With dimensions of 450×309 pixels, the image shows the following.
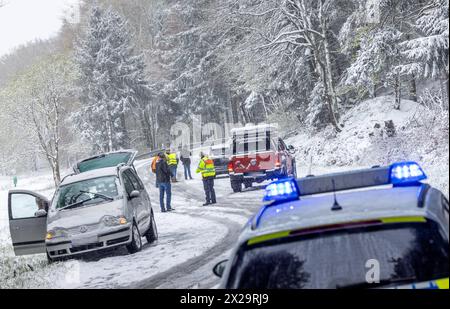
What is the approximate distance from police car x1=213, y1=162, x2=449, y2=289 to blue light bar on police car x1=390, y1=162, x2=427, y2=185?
0.55 metres

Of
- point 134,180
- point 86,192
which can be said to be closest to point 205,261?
point 86,192

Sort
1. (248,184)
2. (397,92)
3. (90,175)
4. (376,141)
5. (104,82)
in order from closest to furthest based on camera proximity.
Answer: (90,175) → (248,184) → (376,141) → (397,92) → (104,82)

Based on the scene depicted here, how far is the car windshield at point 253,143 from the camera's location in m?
22.6

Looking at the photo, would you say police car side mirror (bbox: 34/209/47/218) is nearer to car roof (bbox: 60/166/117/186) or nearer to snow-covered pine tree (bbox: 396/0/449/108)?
car roof (bbox: 60/166/117/186)

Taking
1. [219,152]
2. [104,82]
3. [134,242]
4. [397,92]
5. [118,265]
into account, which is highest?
[104,82]

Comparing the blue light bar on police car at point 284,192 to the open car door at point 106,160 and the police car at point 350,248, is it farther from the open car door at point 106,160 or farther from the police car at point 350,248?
the open car door at point 106,160

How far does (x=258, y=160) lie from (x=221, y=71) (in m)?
29.4

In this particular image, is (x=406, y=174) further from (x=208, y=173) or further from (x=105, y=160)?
(x=208, y=173)

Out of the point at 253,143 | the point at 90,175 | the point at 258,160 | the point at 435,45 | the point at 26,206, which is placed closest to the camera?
the point at 26,206

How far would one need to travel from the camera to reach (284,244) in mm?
3773

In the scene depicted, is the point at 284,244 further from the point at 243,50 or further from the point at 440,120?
the point at 243,50

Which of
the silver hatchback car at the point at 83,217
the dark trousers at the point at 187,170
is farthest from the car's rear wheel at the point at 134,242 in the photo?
the dark trousers at the point at 187,170

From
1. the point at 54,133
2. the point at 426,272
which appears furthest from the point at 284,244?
the point at 54,133

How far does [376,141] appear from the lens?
25.7 metres
